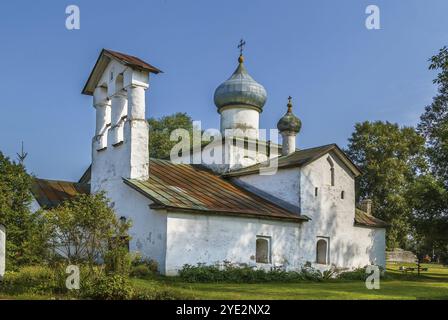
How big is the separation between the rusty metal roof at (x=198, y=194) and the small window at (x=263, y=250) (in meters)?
1.04

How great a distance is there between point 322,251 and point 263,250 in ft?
11.3

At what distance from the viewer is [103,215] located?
45.5 ft

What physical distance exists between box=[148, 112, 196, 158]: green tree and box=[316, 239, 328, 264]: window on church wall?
21319mm

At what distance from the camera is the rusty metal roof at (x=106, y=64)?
20000 mm

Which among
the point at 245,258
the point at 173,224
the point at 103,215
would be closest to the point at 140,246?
the point at 173,224

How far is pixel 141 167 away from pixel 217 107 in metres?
9.71

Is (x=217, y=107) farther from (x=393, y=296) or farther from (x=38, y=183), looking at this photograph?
(x=393, y=296)

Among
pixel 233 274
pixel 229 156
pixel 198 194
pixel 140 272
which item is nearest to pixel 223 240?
pixel 233 274

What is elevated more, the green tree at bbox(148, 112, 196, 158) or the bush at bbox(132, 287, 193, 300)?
the green tree at bbox(148, 112, 196, 158)

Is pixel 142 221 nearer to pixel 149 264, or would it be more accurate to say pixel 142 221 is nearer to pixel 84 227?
pixel 149 264

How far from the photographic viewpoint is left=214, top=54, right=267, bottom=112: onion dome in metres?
27.5

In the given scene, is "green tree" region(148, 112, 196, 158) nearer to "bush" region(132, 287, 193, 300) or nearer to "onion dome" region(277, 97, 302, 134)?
"onion dome" region(277, 97, 302, 134)

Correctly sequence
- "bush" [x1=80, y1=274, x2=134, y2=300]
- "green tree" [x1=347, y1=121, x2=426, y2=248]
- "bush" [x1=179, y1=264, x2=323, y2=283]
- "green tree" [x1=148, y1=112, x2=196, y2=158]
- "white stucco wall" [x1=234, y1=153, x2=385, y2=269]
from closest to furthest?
"bush" [x1=80, y1=274, x2=134, y2=300] < "bush" [x1=179, y1=264, x2=323, y2=283] < "white stucco wall" [x1=234, y1=153, x2=385, y2=269] < "green tree" [x1=347, y1=121, x2=426, y2=248] < "green tree" [x1=148, y1=112, x2=196, y2=158]

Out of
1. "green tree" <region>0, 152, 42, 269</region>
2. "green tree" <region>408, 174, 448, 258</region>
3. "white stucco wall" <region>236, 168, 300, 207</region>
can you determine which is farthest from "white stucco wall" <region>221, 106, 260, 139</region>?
"green tree" <region>0, 152, 42, 269</region>
